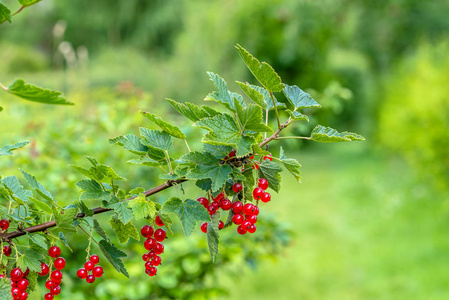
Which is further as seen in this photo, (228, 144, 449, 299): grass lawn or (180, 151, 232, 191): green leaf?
(228, 144, 449, 299): grass lawn

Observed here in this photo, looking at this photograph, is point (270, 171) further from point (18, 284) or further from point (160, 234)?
point (18, 284)

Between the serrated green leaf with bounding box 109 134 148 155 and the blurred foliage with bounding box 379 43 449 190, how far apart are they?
5.93 m

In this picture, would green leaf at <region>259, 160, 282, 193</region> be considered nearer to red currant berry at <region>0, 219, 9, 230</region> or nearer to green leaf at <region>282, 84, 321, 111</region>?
green leaf at <region>282, 84, 321, 111</region>

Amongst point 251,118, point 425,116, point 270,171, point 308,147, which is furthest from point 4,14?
point 308,147

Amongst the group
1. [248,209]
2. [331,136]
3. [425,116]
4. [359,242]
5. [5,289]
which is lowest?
[5,289]

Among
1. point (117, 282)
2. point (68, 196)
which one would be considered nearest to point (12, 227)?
point (117, 282)

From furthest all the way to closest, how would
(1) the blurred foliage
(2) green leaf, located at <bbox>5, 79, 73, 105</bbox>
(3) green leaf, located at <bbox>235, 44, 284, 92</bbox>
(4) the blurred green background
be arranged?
1. (1) the blurred foliage
2. (4) the blurred green background
3. (3) green leaf, located at <bbox>235, 44, 284, 92</bbox>
4. (2) green leaf, located at <bbox>5, 79, 73, 105</bbox>

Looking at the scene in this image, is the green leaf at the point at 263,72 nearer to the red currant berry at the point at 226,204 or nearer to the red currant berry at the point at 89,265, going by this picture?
the red currant berry at the point at 226,204

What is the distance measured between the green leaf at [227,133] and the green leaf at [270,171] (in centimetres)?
10

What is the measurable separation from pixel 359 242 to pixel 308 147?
7532mm

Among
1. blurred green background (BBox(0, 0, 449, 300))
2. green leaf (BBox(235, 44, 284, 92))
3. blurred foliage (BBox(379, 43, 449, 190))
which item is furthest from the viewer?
blurred foliage (BBox(379, 43, 449, 190))

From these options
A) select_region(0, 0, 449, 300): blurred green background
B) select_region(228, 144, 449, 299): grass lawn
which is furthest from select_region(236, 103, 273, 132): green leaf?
select_region(228, 144, 449, 299): grass lawn

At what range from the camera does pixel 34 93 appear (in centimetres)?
67

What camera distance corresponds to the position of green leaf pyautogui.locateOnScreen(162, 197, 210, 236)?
850 mm
